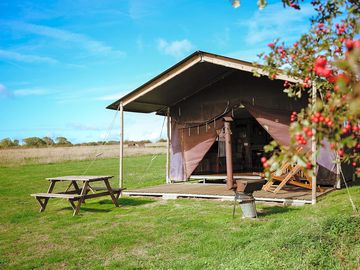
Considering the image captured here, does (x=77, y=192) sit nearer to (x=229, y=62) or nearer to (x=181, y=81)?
(x=181, y=81)

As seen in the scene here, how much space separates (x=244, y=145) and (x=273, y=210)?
233 inches

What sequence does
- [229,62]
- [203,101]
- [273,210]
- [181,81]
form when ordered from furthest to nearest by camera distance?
[203,101]
[181,81]
[229,62]
[273,210]

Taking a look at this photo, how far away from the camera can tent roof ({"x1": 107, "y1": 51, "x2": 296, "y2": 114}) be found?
8.12 metres

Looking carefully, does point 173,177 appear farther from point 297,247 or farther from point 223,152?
point 297,247

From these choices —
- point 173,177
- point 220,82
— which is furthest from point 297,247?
point 173,177

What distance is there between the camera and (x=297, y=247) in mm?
4086

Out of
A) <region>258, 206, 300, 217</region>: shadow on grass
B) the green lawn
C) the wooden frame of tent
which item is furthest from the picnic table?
<region>258, 206, 300, 217</region>: shadow on grass

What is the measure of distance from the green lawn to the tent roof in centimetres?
291

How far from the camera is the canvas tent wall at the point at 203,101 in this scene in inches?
336

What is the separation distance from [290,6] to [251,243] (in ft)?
9.45

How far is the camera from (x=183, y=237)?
5227 millimetres

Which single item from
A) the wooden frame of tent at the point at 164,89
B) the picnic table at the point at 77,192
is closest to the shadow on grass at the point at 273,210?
the wooden frame of tent at the point at 164,89

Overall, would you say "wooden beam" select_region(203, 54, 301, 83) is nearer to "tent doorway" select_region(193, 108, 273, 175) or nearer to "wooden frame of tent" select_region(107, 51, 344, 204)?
"wooden frame of tent" select_region(107, 51, 344, 204)

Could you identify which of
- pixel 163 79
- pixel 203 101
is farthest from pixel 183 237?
pixel 203 101
